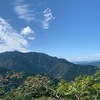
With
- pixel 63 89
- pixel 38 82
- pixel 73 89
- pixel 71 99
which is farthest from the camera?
pixel 38 82

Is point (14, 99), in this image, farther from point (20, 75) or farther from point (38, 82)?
point (38, 82)

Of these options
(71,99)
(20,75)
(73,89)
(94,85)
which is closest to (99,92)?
(94,85)

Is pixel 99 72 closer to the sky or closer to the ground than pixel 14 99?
closer to the sky

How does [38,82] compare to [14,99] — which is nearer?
[38,82]

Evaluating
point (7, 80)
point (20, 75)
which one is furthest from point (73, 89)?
point (20, 75)

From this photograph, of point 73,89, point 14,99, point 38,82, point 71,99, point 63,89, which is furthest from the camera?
point 14,99

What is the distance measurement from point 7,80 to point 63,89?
5305mm

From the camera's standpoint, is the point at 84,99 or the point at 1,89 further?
the point at 1,89

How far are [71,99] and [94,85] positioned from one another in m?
2.33

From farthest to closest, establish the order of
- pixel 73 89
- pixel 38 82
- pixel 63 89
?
pixel 38 82, pixel 63 89, pixel 73 89

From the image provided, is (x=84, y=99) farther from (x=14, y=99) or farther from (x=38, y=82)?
(x=14, y=99)

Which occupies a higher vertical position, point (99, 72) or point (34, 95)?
point (99, 72)

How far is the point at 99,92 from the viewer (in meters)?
6.96

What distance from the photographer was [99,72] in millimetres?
7934
